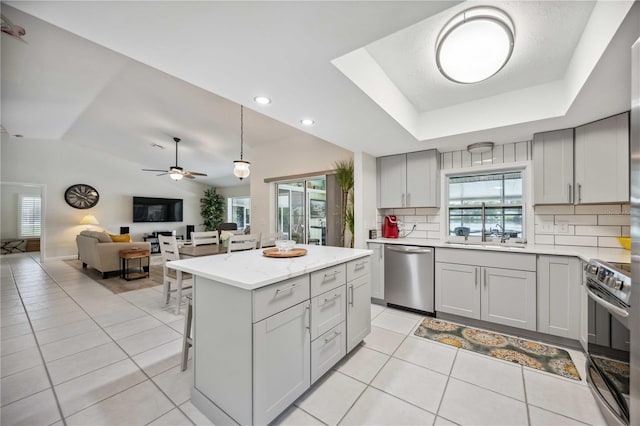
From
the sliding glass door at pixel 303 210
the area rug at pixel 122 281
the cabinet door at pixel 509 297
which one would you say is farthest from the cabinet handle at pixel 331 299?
the area rug at pixel 122 281

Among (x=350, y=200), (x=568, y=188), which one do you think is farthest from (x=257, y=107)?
(x=568, y=188)

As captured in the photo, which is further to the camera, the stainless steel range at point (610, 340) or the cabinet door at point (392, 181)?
the cabinet door at point (392, 181)

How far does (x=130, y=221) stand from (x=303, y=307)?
9.25m

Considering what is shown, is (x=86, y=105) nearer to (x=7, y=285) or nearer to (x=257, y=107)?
(x=7, y=285)

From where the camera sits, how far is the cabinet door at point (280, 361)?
1.33 meters

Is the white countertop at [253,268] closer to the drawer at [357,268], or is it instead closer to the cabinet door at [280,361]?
the drawer at [357,268]

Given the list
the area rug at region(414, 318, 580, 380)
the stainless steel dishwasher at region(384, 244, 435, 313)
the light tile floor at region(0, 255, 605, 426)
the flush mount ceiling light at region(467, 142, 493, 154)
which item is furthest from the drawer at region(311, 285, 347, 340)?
the flush mount ceiling light at region(467, 142, 493, 154)

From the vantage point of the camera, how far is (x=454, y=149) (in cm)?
341

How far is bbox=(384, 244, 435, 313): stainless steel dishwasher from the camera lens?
306 centimetres

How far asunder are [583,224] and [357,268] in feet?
8.48

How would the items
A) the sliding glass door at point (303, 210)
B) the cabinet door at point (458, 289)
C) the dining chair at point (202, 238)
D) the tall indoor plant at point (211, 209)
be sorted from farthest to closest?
1. the tall indoor plant at point (211, 209)
2. the sliding glass door at point (303, 210)
3. the dining chair at point (202, 238)
4. the cabinet door at point (458, 289)

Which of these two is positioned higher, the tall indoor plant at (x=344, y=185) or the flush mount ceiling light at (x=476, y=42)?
the flush mount ceiling light at (x=476, y=42)

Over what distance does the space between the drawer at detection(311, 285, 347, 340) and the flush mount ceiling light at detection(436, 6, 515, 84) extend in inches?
72.0

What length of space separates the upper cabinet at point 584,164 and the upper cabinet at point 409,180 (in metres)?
1.06
